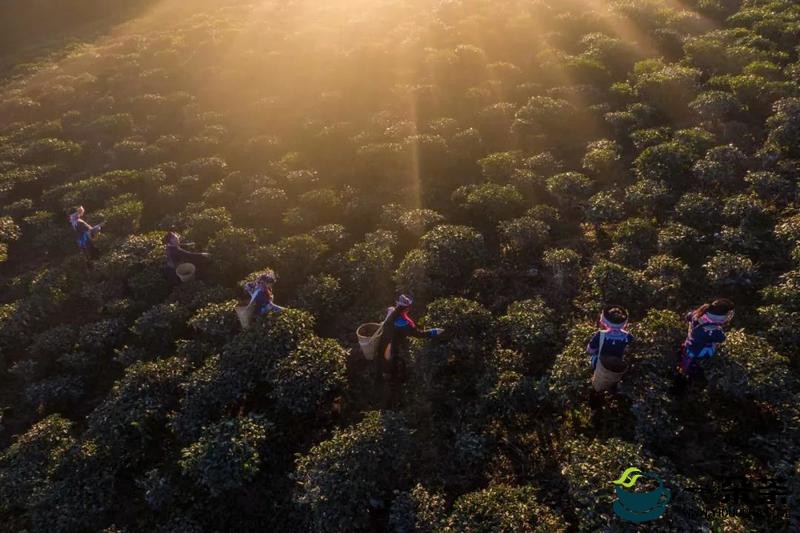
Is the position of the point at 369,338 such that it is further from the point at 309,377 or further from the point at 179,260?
the point at 179,260

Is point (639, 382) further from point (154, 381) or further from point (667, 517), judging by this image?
point (154, 381)

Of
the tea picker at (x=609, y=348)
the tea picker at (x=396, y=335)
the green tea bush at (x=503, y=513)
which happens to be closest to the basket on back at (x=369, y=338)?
the tea picker at (x=396, y=335)

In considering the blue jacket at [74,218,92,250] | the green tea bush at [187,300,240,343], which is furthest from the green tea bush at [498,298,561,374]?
the blue jacket at [74,218,92,250]

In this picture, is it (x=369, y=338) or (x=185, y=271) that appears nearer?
(x=369, y=338)

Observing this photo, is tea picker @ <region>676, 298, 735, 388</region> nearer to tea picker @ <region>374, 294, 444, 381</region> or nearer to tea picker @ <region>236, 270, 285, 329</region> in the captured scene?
tea picker @ <region>374, 294, 444, 381</region>

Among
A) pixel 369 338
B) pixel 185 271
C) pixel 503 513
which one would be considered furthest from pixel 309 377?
pixel 185 271

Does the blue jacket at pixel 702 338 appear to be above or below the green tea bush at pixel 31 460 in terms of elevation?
above

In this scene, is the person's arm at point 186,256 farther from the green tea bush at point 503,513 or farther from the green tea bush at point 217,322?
the green tea bush at point 503,513
